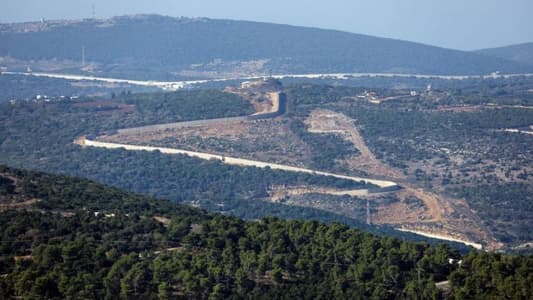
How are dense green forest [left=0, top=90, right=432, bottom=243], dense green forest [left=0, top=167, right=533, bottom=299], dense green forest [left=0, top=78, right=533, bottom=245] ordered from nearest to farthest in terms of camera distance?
dense green forest [left=0, top=167, right=533, bottom=299]
dense green forest [left=0, top=78, right=533, bottom=245]
dense green forest [left=0, top=90, right=432, bottom=243]

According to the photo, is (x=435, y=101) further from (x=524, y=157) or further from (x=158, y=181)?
(x=158, y=181)

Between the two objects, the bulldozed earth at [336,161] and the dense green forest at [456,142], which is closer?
the bulldozed earth at [336,161]

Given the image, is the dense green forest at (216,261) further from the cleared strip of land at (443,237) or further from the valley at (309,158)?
the valley at (309,158)

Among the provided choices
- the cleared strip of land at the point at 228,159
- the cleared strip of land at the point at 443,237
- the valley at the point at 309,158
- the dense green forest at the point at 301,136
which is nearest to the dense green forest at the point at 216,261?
the cleared strip of land at the point at 443,237

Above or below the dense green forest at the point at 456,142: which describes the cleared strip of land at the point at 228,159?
below

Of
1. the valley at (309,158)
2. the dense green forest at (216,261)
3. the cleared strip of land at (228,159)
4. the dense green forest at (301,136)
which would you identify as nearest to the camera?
the dense green forest at (216,261)

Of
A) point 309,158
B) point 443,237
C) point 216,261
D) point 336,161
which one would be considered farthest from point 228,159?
point 216,261

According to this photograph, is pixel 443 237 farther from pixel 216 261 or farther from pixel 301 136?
pixel 301 136

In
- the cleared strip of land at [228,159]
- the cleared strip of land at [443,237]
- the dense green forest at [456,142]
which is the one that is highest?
the dense green forest at [456,142]

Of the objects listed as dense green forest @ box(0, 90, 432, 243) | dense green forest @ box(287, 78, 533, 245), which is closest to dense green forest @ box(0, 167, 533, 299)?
dense green forest @ box(0, 90, 432, 243)

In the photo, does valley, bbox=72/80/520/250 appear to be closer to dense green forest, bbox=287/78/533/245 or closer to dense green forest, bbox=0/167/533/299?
dense green forest, bbox=287/78/533/245

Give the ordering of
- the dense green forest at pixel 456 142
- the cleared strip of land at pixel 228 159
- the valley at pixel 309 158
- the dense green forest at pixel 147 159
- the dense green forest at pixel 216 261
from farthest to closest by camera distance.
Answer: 1. the cleared strip of land at pixel 228 159
2. the dense green forest at pixel 147 159
3. the dense green forest at pixel 456 142
4. the valley at pixel 309 158
5. the dense green forest at pixel 216 261
